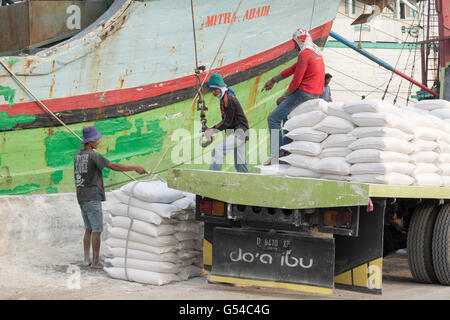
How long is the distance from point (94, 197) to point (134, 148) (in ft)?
7.81

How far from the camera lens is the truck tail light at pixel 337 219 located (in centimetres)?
493

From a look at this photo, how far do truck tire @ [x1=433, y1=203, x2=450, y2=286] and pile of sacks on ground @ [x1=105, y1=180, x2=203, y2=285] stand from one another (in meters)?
2.28

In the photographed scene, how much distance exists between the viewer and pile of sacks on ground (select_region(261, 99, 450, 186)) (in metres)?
5.06

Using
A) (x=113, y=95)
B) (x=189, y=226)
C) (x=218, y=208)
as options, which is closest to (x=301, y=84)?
(x=218, y=208)

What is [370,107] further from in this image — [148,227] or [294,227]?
[148,227]

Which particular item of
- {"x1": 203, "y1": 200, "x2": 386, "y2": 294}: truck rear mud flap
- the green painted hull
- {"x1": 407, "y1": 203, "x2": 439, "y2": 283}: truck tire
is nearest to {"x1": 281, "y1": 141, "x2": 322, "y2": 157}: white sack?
{"x1": 203, "y1": 200, "x2": 386, "y2": 294}: truck rear mud flap

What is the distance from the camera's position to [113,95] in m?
8.51

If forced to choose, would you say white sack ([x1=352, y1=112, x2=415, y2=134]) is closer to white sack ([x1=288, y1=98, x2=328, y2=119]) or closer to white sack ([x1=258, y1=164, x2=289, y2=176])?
white sack ([x1=288, y1=98, x2=328, y2=119])

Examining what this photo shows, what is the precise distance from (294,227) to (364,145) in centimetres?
89

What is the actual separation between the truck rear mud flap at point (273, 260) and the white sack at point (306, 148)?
2.42 ft

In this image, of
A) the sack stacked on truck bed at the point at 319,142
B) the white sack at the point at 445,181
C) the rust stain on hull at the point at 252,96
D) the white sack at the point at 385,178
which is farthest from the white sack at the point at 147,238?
the rust stain on hull at the point at 252,96

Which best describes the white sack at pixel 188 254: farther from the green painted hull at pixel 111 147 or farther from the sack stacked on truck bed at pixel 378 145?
the green painted hull at pixel 111 147

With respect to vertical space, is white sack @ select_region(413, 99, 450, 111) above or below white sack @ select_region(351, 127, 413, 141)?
above
